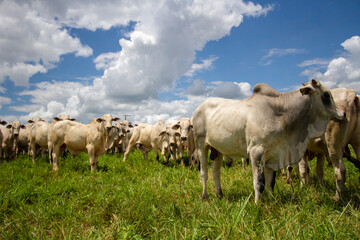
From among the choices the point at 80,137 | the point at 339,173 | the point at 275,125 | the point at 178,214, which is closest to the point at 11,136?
the point at 80,137

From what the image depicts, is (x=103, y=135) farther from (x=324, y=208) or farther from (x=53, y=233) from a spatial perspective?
(x=324, y=208)

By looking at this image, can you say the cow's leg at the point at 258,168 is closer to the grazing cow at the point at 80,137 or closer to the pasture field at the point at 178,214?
the pasture field at the point at 178,214

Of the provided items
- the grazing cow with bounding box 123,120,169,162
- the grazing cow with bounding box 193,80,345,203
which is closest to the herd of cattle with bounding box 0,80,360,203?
the grazing cow with bounding box 193,80,345,203

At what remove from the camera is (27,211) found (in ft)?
16.0

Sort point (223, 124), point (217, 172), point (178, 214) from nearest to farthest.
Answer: point (178, 214) < point (223, 124) < point (217, 172)

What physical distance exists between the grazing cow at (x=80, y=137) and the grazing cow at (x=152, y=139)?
247 centimetres

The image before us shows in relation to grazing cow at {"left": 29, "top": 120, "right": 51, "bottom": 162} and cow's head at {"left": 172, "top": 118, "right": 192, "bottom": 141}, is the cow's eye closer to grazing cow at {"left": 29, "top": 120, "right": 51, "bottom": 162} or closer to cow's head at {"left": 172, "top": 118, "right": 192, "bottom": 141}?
cow's head at {"left": 172, "top": 118, "right": 192, "bottom": 141}

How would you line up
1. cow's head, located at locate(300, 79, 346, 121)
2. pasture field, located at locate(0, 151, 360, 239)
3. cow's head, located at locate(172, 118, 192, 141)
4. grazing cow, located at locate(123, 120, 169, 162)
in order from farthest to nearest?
grazing cow, located at locate(123, 120, 169, 162) → cow's head, located at locate(172, 118, 192, 141) → cow's head, located at locate(300, 79, 346, 121) → pasture field, located at locate(0, 151, 360, 239)

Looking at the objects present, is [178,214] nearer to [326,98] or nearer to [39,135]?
[326,98]

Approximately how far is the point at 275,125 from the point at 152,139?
924cm

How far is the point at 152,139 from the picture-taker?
12930mm

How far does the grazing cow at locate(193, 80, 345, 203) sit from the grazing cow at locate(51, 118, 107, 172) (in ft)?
20.9

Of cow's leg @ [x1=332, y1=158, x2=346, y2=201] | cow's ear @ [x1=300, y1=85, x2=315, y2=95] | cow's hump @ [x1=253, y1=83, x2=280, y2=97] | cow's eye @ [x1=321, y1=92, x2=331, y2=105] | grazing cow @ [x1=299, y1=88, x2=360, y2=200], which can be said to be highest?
cow's hump @ [x1=253, y1=83, x2=280, y2=97]

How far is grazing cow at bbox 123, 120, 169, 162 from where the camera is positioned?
39.5ft
